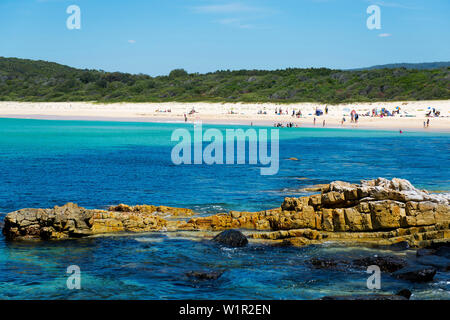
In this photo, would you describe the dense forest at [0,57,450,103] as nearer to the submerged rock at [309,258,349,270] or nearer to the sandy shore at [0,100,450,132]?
the sandy shore at [0,100,450,132]

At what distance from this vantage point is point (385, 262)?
12758 mm

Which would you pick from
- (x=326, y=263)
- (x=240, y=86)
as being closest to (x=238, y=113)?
(x=240, y=86)

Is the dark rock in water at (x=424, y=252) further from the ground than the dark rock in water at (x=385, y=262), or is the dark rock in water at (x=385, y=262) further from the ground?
the dark rock in water at (x=424, y=252)

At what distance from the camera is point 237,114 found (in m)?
76.9

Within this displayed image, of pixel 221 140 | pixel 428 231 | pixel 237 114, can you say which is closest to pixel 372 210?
pixel 428 231

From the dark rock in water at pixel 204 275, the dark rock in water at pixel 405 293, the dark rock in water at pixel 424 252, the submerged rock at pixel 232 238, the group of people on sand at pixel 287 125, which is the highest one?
the group of people on sand at pixel 287 125

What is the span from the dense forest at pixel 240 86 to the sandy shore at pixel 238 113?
439cm

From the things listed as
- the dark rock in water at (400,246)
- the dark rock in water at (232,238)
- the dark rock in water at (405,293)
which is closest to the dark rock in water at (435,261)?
the dark rock in water at (400,246)

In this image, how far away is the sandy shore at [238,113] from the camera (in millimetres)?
64125

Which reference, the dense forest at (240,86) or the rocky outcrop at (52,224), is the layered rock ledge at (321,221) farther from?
the dense forest at (240,86)

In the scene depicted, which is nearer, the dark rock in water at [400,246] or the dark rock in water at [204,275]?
the dark rock in water at [204,275]

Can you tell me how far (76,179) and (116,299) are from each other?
16.9 meters

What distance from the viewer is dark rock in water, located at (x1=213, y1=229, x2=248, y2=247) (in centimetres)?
1438

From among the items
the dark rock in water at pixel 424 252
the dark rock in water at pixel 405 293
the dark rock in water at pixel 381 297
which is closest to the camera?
the dark rock in water at pixel 381 297
